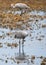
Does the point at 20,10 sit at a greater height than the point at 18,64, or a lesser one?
greater

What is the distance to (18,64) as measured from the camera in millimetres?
9945

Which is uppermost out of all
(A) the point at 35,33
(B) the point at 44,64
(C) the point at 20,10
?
(C) the point at 20,10

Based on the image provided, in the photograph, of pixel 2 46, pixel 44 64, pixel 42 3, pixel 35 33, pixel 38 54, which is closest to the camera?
pixel 44 64

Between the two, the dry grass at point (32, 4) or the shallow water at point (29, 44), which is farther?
the dry grass at point (32, 4)

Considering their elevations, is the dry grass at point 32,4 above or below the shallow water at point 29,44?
above

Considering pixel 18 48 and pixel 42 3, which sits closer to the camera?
pixel 18 48

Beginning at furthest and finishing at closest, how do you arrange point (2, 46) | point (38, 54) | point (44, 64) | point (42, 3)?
point (42, 3) < point (2, 46) < point (38, 54) < point (44, 64)

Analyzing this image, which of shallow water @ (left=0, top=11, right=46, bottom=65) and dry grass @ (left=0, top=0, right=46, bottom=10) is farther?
dry grass @ (left=0, top=0, right=46, bottom=10)

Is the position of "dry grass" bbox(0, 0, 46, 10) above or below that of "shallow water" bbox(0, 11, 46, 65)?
above

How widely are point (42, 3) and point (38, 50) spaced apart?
10.7m

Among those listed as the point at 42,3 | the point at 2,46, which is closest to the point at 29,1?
the point at 42,3

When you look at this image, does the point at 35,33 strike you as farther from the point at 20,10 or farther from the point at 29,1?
the point at 29,1

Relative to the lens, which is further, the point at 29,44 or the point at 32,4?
the point at 32,4

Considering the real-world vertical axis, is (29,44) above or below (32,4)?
below
